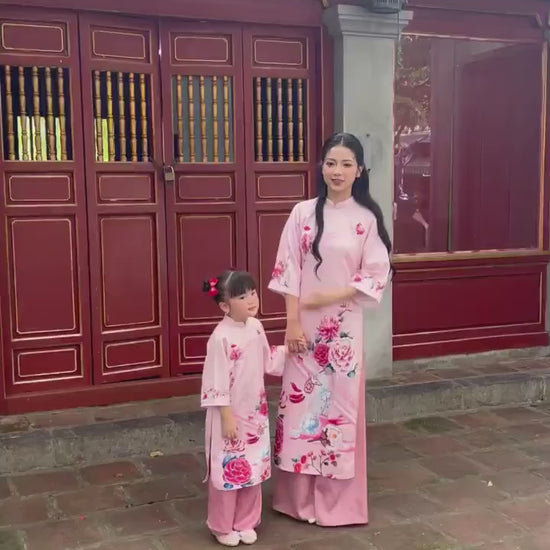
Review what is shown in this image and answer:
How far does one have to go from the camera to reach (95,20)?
5516 millimetres

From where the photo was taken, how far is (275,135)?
620 centimetres

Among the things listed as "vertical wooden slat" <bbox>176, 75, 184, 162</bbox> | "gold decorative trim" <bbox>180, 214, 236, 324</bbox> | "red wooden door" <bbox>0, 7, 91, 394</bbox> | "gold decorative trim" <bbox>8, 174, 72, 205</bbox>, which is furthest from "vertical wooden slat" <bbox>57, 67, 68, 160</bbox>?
"gold decorative trim" <bbox>180, 214, 236, 324</bbox>

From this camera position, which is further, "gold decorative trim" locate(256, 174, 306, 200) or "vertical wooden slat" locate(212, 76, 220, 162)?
"gold decorative trim" locate(256, 174, 306, 200)

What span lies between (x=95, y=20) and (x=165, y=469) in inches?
121

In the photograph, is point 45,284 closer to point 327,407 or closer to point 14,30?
point 14,30

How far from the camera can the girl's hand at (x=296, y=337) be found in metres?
3.99

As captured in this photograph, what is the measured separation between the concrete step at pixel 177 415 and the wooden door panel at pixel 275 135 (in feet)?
3.60

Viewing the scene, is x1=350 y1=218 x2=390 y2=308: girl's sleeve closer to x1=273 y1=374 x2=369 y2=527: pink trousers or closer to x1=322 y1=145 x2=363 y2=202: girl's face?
x1=322 y1=145 x2=363 y2=202: girl's face

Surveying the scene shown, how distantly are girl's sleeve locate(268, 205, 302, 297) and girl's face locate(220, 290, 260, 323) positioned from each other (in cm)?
25

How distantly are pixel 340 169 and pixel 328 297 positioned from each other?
63 cm

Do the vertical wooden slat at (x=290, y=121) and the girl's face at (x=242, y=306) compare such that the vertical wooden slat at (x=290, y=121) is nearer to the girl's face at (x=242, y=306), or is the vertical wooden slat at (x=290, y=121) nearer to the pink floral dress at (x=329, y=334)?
the pink floral dress at (x=329, y=334)

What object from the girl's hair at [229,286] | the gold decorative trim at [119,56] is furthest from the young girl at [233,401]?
the gold decorative trim at [119,56]

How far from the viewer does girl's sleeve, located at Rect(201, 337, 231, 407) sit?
3729mm

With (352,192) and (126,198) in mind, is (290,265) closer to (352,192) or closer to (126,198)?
(352,192)
